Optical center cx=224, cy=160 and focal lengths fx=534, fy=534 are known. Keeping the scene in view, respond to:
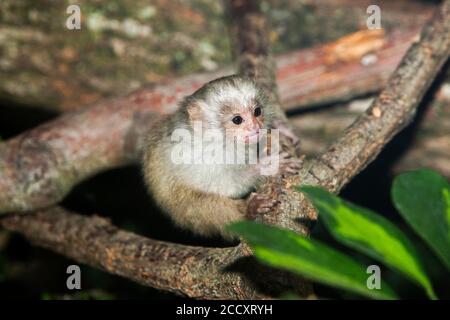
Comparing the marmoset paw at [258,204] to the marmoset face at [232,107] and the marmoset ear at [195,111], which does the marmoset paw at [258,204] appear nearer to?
the marmoset face at [232,107]

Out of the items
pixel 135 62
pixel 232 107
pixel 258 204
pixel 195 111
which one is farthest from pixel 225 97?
pixel 135 62

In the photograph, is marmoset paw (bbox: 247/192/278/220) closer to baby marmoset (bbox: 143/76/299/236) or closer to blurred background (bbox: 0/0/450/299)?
baby marmoset (bbox: 143/76/299/236)

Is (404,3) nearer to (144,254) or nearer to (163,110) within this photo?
(163,110)

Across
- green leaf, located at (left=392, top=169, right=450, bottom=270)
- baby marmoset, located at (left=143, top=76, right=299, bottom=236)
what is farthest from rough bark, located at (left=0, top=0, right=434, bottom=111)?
green leaf, located at (left=392, top=169, right=450, bottom=270)

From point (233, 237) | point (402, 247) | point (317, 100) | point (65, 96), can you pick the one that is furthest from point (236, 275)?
point (65, 96)

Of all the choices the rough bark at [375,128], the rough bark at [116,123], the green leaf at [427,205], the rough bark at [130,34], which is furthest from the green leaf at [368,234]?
the rough bark at [130,34]
